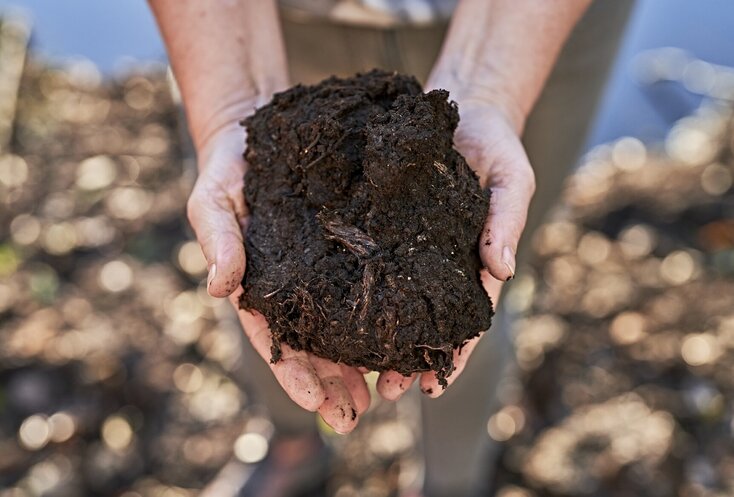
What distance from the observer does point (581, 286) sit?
3.39 metres

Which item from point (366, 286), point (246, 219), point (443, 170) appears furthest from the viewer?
point (246, 219)

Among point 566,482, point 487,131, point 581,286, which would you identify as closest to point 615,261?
point 581,286

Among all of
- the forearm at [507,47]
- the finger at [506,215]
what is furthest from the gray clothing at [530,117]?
the finger at [506,215]

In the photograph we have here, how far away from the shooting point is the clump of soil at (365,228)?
1.61 meters

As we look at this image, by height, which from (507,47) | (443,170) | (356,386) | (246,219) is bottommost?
(356,386)

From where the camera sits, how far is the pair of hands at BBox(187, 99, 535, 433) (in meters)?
1.65

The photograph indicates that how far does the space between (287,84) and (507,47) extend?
630 millimetres

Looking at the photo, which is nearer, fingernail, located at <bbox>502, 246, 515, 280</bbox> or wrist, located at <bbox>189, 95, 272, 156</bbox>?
fingernail, located at <bbox>502, 246, 515, 280</bbox>

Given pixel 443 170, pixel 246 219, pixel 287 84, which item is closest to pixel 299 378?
pixel 246 219

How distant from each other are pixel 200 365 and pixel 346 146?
5.51 feet

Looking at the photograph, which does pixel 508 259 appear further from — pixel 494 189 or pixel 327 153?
pixel 327 153

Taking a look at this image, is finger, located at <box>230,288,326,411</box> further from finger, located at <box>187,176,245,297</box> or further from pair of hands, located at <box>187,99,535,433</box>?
finger, located at <box>187,176,245,297</box>

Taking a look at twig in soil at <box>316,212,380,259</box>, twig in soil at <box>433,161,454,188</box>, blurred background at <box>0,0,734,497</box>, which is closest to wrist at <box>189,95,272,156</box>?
twig in soil at <box>316,212,380,259</box>

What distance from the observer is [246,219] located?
1850 millimetres
